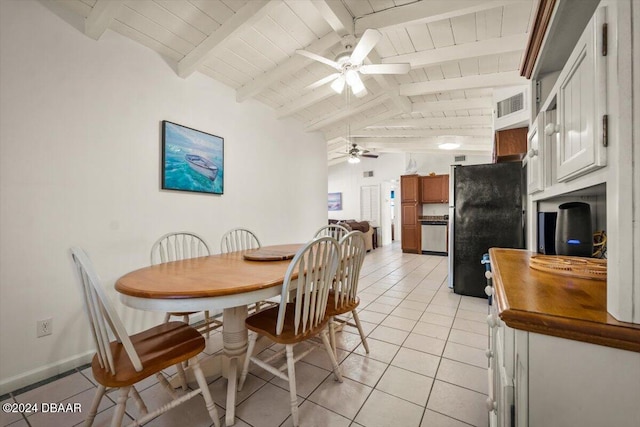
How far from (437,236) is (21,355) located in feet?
23.4

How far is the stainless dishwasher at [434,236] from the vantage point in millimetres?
6699

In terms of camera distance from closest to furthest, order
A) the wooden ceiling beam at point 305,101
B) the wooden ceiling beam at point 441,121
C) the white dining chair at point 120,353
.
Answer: the white dining chair at point 120,353
the wooden ceiling beam at point 305,101
the wooden ceiling beam at point 441,121

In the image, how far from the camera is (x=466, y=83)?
130 inches

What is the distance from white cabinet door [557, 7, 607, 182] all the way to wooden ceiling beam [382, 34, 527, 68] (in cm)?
199

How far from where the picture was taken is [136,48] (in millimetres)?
2342

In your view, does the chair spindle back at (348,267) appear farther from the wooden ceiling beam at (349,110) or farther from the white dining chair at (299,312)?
the wooden ceiling beam at (349,110)

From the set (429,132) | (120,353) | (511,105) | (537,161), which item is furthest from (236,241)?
(429,132)

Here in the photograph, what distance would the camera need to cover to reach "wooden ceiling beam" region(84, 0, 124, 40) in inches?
73.2

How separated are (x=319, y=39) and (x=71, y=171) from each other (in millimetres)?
2460

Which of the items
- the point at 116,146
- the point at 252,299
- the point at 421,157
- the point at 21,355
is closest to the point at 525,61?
the point at 252,299

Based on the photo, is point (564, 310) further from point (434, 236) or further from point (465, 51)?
point (434, 236)

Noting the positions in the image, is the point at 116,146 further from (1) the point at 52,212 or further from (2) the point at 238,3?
(2) the point at 238,3

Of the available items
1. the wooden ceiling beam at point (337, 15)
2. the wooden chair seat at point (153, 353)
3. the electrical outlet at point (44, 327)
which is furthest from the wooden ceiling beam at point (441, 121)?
the electrical outlet at point (44, 327)

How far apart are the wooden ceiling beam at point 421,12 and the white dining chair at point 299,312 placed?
6.67 feet
